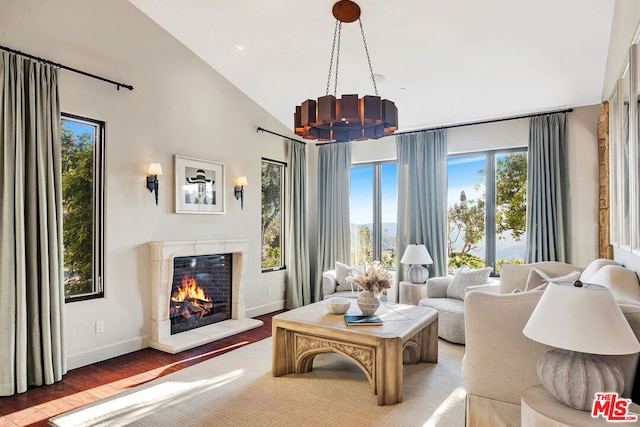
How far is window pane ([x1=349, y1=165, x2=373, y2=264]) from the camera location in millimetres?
6234

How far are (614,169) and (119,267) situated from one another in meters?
4.70

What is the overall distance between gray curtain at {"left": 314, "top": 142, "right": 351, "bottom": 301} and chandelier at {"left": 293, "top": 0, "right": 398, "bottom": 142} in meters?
2.76

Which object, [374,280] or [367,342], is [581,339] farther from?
[374,280]

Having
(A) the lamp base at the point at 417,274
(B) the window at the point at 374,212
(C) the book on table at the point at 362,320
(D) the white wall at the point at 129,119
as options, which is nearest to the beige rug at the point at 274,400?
(C) the book on table at the point at 362,320

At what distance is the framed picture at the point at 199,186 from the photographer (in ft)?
14.8

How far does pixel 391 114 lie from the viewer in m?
2.94

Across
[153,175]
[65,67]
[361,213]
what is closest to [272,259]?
[361,213]

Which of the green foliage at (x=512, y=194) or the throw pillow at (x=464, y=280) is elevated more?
the green foliage at (x=512, y=194)

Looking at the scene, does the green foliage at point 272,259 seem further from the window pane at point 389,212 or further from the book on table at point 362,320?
the book on table at point 362,320

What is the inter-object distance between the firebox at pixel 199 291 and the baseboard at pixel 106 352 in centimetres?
39

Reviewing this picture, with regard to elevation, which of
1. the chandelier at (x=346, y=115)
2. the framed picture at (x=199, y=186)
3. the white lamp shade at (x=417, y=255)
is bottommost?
the white lamp shade at (x=417, y=255)

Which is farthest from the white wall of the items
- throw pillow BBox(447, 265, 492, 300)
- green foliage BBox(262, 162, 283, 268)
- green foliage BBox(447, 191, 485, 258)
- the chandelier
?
green foliage BBox(447, 191, 485, 258)

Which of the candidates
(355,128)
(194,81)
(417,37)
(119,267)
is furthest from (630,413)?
(194,81)

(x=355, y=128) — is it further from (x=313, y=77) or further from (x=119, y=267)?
(x=119, y=267)
